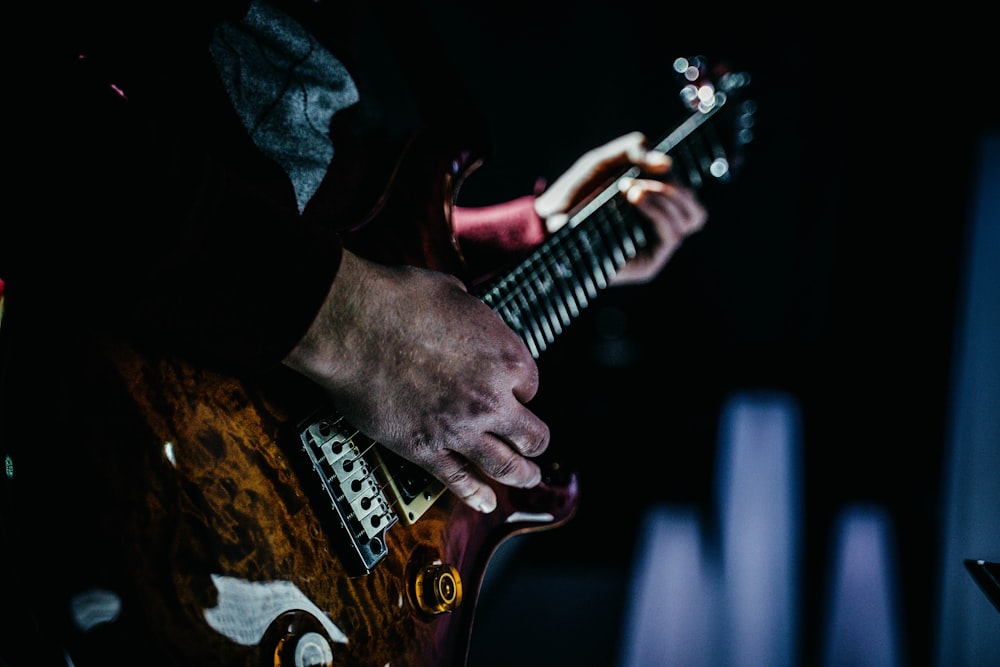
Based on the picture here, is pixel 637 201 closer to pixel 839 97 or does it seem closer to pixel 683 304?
pixel 839 97

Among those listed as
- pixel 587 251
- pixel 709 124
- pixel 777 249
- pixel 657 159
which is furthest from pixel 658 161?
pixel 777 249

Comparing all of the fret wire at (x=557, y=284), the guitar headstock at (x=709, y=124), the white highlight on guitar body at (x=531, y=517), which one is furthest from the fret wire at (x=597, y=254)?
the white highlight on guitar body at (x=531, y=517)

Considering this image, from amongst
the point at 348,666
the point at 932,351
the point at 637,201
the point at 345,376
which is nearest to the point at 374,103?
the point at 637,201

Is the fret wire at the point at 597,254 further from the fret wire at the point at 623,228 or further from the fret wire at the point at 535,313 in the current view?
the fret wire at the point at 535,313

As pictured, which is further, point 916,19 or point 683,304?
point 683,304

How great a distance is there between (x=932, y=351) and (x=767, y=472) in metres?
0.89

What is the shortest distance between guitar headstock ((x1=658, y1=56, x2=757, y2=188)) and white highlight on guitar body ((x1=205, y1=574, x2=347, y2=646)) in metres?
1.06

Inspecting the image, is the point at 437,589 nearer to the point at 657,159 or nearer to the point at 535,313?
the point at 535,313

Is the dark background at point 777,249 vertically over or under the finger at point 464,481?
over

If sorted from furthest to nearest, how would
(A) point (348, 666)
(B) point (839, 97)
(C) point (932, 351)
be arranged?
(B) point (839, 97), (C) point (932, 351), (A) point (348, 666)

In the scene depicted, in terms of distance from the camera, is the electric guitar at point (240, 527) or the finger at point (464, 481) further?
the finger at point (464, 481)

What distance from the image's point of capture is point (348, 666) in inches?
23.8

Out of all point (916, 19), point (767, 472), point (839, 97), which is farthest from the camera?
point (839, 97)

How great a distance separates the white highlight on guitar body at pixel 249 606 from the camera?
1.68 ft
